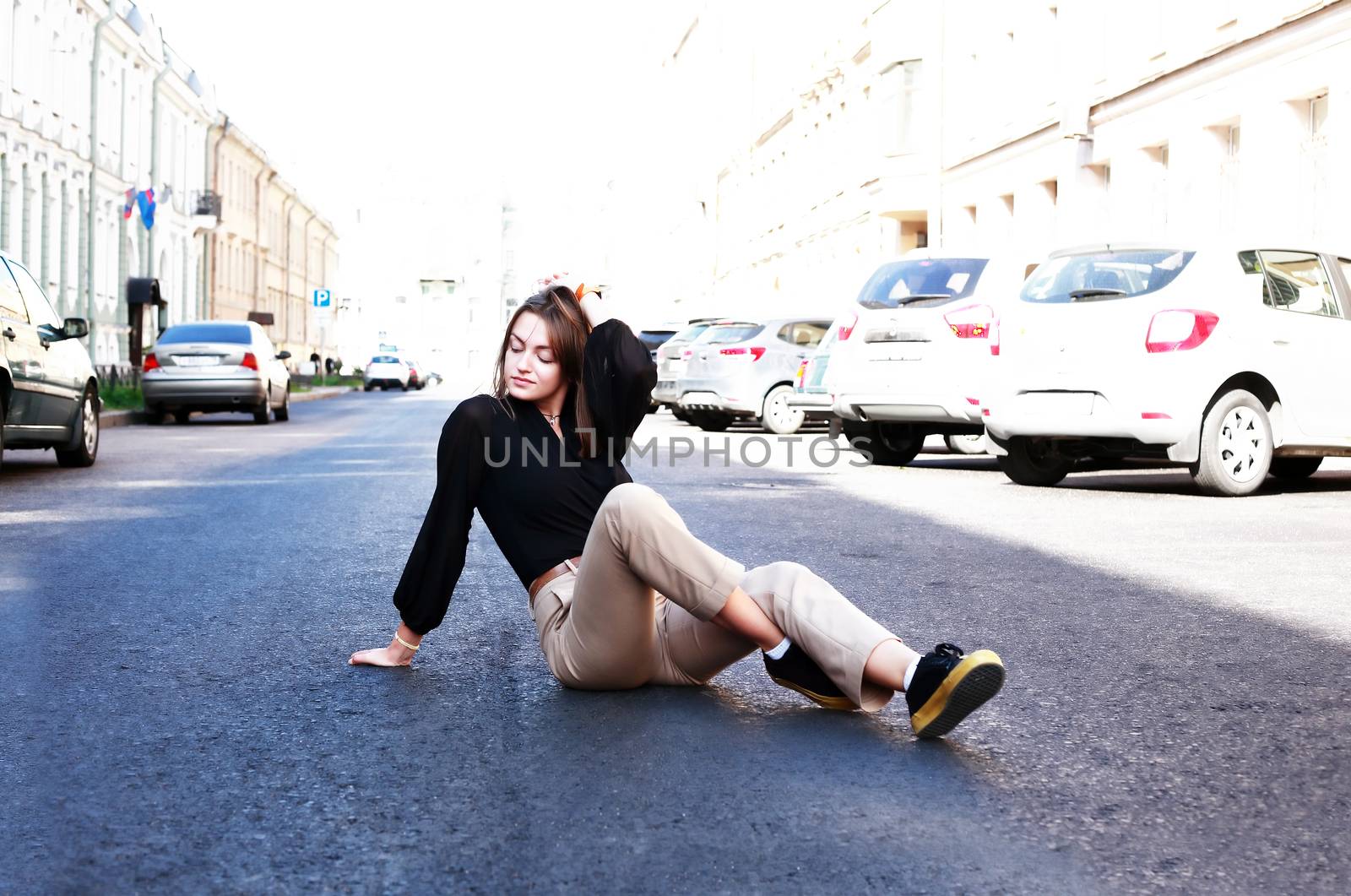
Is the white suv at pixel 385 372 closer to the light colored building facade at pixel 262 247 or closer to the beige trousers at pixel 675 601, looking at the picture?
the light colored building facade at pixel 262 247

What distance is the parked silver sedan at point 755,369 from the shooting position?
22141 millimetres

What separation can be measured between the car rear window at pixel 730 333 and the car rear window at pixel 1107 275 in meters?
10.3

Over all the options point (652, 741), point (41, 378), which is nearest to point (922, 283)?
point (41, 378)

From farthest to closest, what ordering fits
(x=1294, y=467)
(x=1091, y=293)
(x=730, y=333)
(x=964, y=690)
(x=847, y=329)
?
(x=730, y=333) → (x=847, y=329) → (x=1294, y=467) → (x=1091, y=293) → (x=964, y=690)

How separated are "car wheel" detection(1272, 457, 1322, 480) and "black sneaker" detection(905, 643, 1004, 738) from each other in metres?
9.91

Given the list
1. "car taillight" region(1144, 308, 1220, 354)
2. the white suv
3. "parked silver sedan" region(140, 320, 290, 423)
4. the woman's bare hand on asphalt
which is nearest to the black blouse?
the woman's bare hand on asphalt

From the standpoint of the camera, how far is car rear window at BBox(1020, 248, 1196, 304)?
11.4 meters

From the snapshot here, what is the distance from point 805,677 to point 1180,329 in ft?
24.9

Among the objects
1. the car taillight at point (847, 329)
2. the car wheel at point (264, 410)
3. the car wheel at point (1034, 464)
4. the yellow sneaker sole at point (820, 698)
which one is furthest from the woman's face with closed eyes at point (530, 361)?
the car wheel at point (264, 410)

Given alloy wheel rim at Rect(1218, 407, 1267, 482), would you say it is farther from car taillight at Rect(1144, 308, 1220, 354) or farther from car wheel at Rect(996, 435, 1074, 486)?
car wheel at Rect(996, 435, 1074, 486)

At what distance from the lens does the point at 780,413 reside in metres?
22.4

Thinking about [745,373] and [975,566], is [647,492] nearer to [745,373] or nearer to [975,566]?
[975,566]
